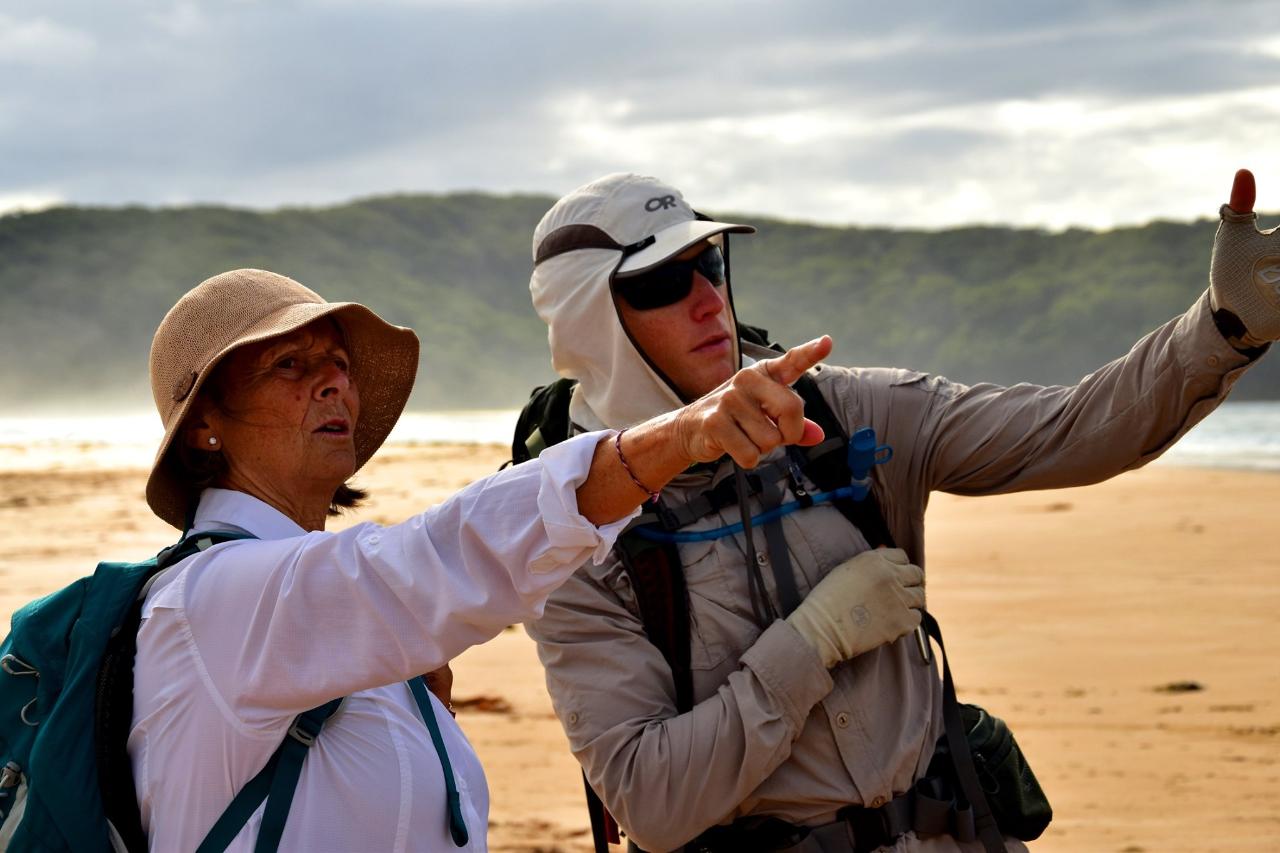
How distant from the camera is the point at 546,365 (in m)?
75.1

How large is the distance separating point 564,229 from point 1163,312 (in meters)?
81.3

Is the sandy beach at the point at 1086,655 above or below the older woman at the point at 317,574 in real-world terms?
below

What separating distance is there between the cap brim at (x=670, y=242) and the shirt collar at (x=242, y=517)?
1.02 metres

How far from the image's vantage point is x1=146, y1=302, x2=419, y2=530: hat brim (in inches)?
89.5

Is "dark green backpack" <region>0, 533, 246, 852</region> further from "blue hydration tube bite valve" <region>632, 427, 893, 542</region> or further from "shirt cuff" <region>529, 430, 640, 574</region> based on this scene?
"blue hydration tube bite valve" <region>632, 427, 893, 542</region>

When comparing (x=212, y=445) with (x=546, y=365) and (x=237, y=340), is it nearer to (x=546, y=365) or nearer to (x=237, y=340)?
(x=237, y=340)

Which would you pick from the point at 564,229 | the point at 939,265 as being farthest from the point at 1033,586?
the point at 939,265

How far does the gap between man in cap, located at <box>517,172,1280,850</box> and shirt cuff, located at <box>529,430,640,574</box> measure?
965 millimetres

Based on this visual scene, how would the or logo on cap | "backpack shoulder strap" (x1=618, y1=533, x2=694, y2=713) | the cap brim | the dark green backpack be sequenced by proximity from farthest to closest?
the or logo on cap, the cap brim, "backpack shoulder strap" (x1=618, y1=533, x2=694, y2=713), the dark green backpack

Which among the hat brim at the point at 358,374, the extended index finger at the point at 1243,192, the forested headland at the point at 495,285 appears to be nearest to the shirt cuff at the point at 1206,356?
the extended index finger at the point at 1243,192

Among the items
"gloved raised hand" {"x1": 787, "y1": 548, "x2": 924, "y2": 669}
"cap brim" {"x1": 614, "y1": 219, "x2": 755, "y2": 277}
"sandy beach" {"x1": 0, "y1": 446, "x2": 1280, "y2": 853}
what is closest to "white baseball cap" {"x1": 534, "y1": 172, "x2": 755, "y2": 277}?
"cap brim" {"x1": 614, "y1": 219, "x2": 755, "y2": 277}

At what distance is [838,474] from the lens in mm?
2914

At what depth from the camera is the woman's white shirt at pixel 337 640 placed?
1.83 metres

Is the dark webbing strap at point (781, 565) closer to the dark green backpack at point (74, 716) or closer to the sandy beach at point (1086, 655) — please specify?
the dark green backpack at point (74, 716)
